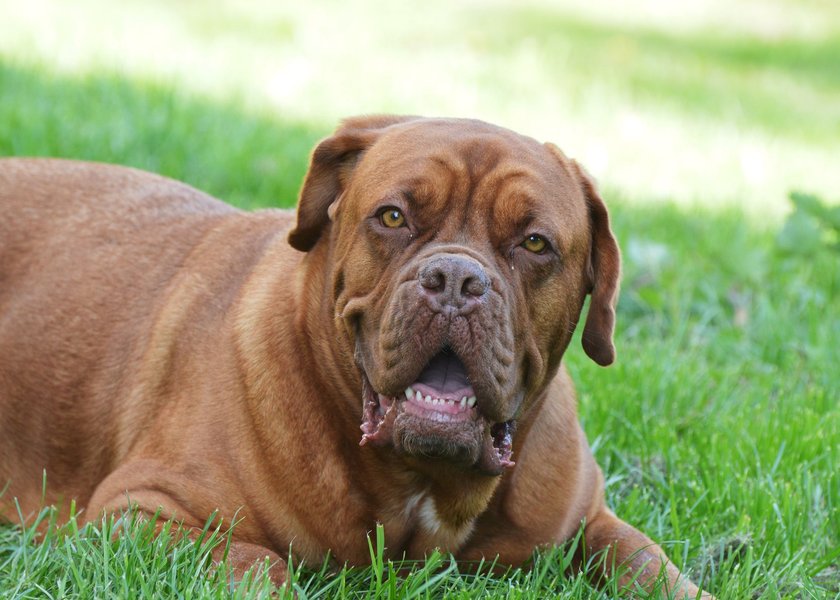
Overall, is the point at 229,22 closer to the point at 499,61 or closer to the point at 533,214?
the point at 499,61

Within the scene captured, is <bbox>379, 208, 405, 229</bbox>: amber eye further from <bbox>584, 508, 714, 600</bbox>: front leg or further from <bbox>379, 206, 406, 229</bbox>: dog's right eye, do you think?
<bbox>584, 508, 714, 600</bbox>: front leg

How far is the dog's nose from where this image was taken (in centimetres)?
333

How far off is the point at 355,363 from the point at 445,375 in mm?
300

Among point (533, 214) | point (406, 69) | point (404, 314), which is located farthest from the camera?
point (406, 69)

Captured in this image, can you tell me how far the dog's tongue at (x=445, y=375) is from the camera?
3.47 metres

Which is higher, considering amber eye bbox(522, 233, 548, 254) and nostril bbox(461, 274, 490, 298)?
amber eye bbox(522, 233, 548, 254)

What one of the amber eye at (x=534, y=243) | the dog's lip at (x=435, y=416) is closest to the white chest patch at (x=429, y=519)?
the dog's lip at (x=435, y=416)

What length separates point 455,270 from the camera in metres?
3.33

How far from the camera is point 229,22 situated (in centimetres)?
1311

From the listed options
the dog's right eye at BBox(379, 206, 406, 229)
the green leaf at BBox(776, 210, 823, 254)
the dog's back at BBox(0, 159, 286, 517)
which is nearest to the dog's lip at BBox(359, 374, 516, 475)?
A: the dog's right eye at BBox(379, 206, 406, 229)

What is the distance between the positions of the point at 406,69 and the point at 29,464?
23.9 ft

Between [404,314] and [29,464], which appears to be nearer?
[404,314]

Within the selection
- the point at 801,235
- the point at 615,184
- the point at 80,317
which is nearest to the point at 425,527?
the point at 80,317

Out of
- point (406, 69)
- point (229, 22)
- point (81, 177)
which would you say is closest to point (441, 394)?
point (81, 177)
